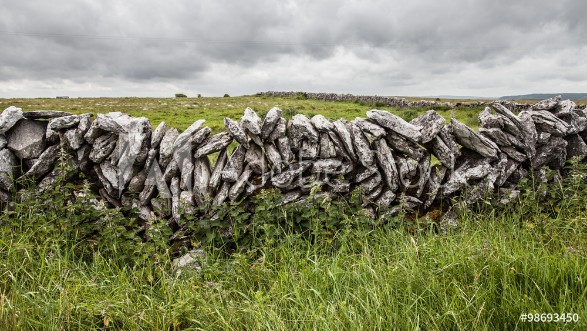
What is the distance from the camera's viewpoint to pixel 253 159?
5398 millimetres

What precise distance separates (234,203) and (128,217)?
1748 millimetres

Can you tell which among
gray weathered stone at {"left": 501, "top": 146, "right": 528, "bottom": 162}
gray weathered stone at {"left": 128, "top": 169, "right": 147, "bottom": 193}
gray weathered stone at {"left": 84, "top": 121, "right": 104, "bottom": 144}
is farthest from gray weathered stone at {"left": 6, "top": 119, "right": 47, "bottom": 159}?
gray weathered stone at {"left": 501, "top": 146, "right": 528, "bottom": 162}

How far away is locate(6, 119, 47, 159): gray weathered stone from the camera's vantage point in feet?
18.6

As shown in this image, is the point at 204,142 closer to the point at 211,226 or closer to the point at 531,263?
the point at 211,226

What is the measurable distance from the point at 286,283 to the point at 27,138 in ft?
16.1

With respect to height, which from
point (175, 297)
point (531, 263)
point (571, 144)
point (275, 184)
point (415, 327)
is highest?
point (571, 144)

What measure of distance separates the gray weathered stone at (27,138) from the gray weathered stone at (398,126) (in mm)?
5389

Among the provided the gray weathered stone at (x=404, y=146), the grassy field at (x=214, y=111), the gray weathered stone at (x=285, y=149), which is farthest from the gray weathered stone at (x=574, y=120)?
the grassy field at (x=214, y=111)

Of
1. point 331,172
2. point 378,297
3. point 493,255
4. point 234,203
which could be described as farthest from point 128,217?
point 493,255

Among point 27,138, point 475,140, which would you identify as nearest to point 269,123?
point 475,140

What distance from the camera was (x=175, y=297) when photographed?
3.85m

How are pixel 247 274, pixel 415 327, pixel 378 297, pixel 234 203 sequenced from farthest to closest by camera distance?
pixel 234 203 < pixel 247 274 < pixel 378 297 < pixel 415 327

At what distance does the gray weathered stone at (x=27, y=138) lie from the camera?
566 cm

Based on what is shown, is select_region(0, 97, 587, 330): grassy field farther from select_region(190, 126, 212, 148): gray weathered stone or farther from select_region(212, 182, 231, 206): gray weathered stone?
select_region(190, 126, 212, 148): gray weathered stone
